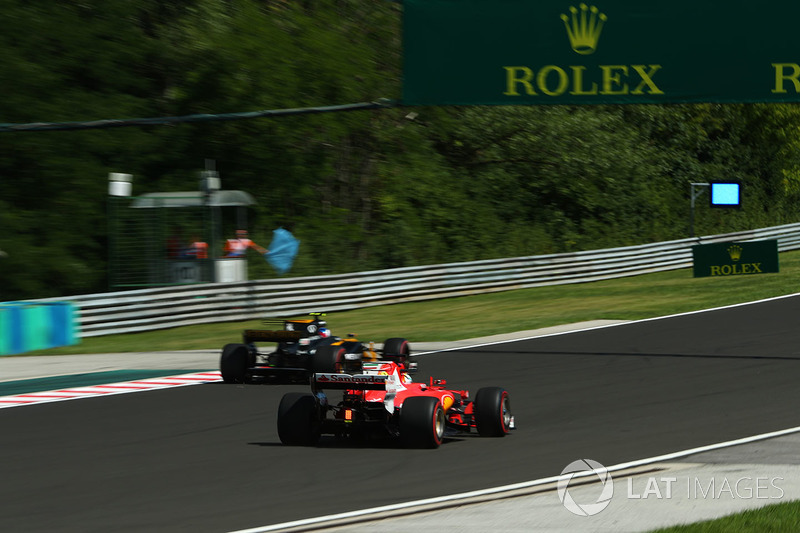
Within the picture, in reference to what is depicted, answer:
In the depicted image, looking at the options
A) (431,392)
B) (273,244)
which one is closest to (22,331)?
(273,244)

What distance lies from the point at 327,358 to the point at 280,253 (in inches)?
553

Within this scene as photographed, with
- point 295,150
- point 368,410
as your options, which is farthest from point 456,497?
point 295,150

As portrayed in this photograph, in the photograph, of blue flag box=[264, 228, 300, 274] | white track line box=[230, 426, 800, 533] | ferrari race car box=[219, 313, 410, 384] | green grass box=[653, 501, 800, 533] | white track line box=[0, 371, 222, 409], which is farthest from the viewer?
blue flag box=[264, 228, 300, 274]

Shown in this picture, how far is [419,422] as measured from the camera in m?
9.54

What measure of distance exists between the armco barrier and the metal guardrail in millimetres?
731

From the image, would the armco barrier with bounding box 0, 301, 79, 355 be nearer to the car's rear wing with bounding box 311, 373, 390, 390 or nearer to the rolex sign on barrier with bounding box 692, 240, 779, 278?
the car's rear wing with bounding box 311, 373, 390, 390

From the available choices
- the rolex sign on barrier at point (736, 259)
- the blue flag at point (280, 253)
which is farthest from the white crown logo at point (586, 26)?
the blue flag at point (280, 253)

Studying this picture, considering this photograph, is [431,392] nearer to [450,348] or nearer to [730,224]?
[450,348]

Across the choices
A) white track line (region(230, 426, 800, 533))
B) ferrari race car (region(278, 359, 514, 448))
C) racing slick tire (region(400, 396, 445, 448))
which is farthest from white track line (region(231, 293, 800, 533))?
ferrari race car (region(278, 359, 514, 448))

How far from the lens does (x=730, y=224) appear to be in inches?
1743

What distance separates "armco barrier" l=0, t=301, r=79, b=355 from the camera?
1858 cm

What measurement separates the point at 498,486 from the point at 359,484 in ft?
3.55

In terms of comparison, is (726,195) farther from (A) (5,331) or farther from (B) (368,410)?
(B) (368,410)

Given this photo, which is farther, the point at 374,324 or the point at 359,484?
the point at 374,324
